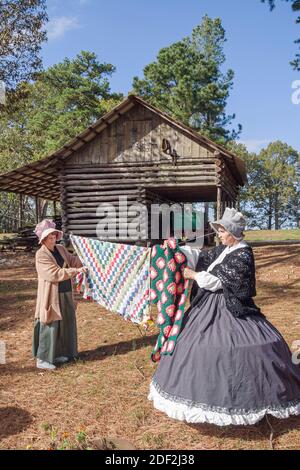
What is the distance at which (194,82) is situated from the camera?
1358 inches

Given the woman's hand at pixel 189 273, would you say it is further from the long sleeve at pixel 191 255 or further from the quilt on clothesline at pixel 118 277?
the quilt on clothesline at pixel 118 277

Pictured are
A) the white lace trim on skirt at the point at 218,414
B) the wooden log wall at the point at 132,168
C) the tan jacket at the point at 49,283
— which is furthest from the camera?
the wooden log wall at the point at 132,168

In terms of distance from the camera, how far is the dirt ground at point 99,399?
13.3ft

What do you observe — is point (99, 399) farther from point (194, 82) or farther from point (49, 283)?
point (194, 82)

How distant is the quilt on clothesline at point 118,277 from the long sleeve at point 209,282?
78.0 inches

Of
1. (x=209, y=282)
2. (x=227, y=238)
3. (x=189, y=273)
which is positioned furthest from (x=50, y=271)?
(x=227, y=238)

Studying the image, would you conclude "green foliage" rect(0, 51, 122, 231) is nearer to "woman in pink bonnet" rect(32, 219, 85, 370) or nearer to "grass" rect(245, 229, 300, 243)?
"grass" rect(245, 229, 300, 243)

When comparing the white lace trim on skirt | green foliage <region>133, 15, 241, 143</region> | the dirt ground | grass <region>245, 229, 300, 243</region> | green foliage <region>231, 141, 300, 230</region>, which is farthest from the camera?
green foliage <region>231, 141, 300, 230</region>

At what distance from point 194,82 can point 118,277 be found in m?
30.8

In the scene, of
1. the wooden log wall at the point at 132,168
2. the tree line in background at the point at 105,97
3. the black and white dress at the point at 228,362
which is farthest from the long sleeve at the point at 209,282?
the tree line in background at the point at 105,97

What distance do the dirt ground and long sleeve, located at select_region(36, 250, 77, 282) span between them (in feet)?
4.22

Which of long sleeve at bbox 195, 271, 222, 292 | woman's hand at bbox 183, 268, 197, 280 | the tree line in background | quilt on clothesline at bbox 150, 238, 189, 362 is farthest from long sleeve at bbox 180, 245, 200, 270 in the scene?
the tree line in background

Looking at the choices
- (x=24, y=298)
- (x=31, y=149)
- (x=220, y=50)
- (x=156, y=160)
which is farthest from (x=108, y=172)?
(x=220, y=50)

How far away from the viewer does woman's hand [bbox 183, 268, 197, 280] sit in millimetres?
4427
